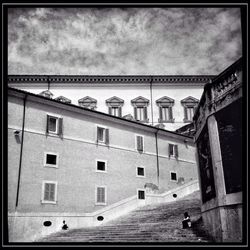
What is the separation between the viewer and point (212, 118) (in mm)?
10281

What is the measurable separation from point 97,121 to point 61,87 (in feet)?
55.6

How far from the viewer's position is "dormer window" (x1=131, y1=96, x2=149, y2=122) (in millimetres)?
38781

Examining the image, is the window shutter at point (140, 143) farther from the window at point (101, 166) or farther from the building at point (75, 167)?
the window at point (101, 166)

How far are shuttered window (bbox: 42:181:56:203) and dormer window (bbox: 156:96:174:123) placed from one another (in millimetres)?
22037

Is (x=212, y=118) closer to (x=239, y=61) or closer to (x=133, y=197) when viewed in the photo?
(x=239, y=61)

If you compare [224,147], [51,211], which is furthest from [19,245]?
[51,211]

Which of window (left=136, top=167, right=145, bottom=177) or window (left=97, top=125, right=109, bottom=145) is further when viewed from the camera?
window (left=136, top=167, right=145, bottom=177)

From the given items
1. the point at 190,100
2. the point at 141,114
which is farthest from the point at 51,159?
the point at 190,100

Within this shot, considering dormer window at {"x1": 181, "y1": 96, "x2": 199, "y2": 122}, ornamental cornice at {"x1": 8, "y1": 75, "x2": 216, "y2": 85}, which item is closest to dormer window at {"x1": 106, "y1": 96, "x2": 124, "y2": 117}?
ornamental cornice at {"x1": 8, "y1": 75, "x2": 216, "y2": 85}

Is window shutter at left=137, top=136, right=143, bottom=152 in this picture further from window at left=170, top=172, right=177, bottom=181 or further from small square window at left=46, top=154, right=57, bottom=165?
small square window at left=46, top=154, right=57, bottom=165

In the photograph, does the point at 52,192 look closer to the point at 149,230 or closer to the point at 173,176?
the point at 149,230

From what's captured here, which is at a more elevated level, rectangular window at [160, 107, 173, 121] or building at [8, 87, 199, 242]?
rectangular window at [160, 107, 173, 121]

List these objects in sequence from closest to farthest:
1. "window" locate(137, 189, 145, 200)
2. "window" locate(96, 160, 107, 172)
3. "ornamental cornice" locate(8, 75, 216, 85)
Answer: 1. "window" locate(96, 160, 107, 172)
2. "window" locate(137, 189, 145, 200)
3. "ornamental cornice" locate(8, 75, 216, 85)

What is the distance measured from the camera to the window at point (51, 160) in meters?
20.1
